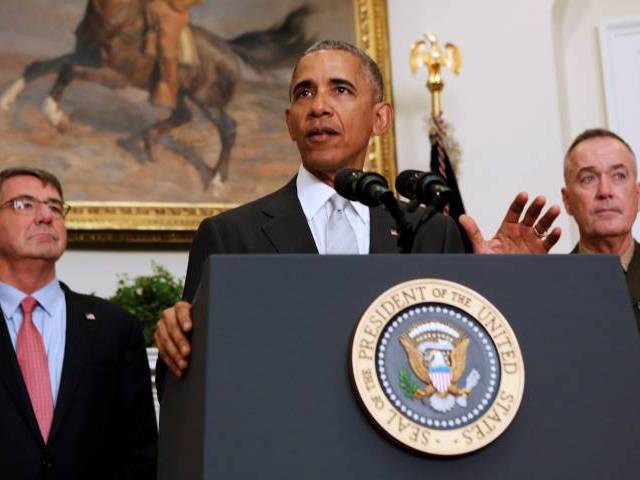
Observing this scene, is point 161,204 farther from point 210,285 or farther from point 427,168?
point 210,285

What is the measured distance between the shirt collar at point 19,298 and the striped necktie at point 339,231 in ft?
5.17

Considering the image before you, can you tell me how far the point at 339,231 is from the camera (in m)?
2.27

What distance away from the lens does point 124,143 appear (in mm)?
5395

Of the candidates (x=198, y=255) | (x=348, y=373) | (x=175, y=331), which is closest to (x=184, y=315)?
(x=175, y=331)

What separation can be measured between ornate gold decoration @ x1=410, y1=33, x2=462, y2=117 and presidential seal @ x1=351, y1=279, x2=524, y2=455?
4.20m

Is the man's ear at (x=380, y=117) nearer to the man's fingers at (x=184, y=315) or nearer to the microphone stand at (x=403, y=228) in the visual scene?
the microphone stand at (x=403, y=228)

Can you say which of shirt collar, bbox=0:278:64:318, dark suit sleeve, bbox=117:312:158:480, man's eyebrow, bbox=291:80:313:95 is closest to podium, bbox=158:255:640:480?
man's eyebrow, bbox=291:80:313:95

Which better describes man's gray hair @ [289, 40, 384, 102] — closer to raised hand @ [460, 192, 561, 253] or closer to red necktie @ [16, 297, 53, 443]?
raised hand @ [460, 192, 561, 253]

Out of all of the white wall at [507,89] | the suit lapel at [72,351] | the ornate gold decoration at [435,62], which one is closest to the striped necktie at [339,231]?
the suit lapel at [72,351]

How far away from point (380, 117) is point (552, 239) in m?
0.70

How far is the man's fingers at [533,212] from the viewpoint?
214cm

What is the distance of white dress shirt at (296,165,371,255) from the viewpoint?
226 cm

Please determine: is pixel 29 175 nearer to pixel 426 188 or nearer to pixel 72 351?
pixel 72 351

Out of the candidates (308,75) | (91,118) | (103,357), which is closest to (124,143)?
(91,118)
